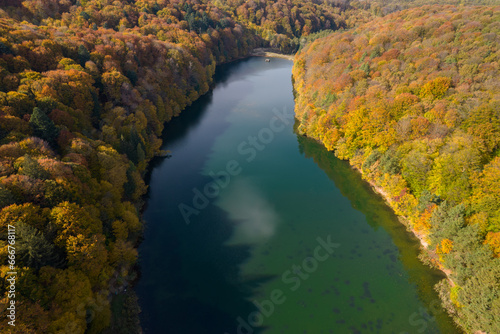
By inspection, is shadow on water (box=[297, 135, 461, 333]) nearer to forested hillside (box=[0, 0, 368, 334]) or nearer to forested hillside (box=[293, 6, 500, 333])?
forested hillside (box=[293, 6, 500, 333])

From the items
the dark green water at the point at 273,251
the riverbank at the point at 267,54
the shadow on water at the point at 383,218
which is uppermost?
the riverbank at the point at 267,54

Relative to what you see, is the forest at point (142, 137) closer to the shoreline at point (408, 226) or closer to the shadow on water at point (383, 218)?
the shoreline at point (408, 226)

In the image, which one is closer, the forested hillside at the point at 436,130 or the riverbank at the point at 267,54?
the forested hillside at the point at 436,130

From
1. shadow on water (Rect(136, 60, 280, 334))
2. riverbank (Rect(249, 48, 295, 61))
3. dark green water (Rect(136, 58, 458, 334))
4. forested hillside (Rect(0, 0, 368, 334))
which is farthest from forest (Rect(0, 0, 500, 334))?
riverbank (Rect(249, 48, 295, 61))

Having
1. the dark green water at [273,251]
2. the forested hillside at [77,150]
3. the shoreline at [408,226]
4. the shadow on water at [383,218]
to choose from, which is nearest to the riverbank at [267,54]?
the forested hillside at [77,150]

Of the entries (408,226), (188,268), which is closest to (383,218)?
(408,226)

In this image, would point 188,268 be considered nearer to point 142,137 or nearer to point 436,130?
point 142,137
